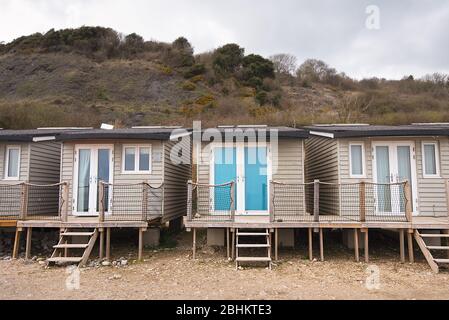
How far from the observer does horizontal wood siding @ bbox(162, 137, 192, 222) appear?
10.6m

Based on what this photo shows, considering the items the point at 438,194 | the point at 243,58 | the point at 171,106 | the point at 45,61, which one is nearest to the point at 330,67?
the point at 243,58

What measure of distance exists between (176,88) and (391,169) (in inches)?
1169

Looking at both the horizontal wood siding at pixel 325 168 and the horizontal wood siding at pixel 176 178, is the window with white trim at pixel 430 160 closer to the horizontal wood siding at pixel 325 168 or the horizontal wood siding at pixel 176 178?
the horizontal wood siding at pixel 325 168

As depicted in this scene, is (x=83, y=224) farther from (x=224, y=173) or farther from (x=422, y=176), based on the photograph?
(x=422, y=176)

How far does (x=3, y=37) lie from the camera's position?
49.0 m

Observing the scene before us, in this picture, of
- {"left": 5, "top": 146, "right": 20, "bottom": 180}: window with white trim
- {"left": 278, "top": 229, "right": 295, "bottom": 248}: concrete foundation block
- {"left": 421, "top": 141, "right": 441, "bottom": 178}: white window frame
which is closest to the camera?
{"left": 278, "top": 229, "right": 295, "bottom": 248}: concrete foundation block

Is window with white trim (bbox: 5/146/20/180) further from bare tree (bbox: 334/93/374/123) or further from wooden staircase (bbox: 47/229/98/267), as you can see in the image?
bare tree (bbox: 334/93/374/123)

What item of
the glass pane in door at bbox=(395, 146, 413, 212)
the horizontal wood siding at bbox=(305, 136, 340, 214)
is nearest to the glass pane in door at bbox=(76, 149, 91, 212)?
the horizontal wood siding at bbox=(305, 136, 340, 214)

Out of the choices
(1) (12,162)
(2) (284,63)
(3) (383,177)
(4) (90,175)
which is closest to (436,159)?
(3) (383,177)

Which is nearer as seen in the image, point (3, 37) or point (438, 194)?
point (438, 194)

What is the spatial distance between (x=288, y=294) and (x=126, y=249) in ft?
17.0

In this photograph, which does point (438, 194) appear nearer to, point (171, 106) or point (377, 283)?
point (377, 283)

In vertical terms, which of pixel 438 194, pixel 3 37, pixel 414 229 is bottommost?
pixel 414 229

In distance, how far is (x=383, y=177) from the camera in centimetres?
1015
